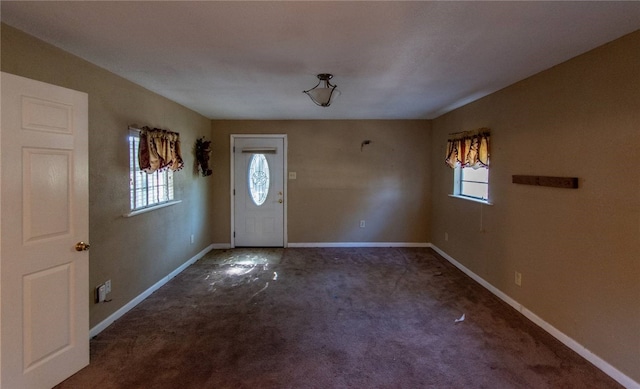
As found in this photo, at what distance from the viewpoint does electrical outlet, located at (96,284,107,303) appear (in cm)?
283

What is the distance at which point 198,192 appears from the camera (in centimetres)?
527

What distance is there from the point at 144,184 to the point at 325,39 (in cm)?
259

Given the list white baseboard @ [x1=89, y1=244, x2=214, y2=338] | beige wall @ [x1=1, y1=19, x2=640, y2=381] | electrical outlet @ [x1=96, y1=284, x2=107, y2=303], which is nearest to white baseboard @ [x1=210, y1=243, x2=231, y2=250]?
beige wall @ [x1=1, y1=19, x2=640, y2=381]

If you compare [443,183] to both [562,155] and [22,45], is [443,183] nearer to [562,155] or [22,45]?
[562,155]

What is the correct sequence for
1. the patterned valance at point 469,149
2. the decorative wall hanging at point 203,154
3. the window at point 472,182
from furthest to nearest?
the decorative wall hanging at point 203,154 < the window at point 472,182 < the patterned valance at point 469,149

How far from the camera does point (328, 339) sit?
9.09ft

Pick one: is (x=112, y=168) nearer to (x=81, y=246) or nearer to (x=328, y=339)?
(x=81, y=246)

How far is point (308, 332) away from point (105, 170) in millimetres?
2241

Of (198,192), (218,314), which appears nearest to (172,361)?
(218,314)

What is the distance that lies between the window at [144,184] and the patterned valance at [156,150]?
0.25 feet

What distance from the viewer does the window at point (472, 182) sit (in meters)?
4.22

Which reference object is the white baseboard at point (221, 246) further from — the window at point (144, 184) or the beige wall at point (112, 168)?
the window at point (144, 184)

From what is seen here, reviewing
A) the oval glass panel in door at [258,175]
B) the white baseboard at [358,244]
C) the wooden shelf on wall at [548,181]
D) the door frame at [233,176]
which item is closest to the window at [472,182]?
the wooden shelf on wall at [548,181]

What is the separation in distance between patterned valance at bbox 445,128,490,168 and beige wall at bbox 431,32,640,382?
0.13 m
